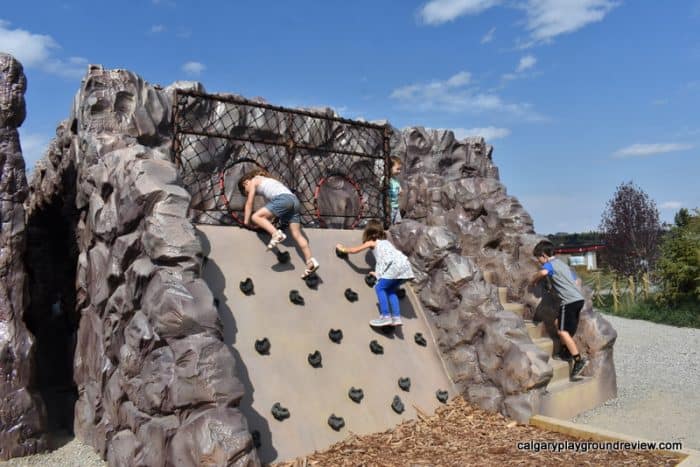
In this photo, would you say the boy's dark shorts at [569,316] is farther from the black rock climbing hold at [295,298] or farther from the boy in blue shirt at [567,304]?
the black rock climbing hold at [295,298]

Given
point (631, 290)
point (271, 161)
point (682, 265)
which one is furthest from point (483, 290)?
point (631, 290)

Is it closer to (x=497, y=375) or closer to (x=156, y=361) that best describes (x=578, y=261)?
(x=497, y=375)

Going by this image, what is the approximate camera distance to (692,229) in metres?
14.1

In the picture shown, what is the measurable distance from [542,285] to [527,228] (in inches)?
36.8

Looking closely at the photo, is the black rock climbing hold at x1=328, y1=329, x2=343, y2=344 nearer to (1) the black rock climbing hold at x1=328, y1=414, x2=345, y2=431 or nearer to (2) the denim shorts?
(1) the black rock climbing hold at x1=328, y1=414, x2=345, y2=431

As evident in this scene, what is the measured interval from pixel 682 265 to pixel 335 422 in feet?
38.4

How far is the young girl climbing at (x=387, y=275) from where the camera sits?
5551 millimetres

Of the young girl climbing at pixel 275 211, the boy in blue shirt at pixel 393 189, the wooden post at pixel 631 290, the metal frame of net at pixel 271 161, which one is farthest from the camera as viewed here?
the wooden post at pixel 631 290

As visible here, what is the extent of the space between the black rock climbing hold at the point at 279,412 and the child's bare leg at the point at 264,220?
1615mm

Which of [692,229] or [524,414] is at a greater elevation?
[692,229]

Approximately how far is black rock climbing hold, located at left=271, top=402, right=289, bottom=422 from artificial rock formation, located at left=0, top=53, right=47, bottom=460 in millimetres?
2181

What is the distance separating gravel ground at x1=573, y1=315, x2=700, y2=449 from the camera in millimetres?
5512

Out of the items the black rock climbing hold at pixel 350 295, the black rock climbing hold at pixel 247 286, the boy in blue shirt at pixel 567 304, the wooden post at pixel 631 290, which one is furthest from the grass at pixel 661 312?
the black rock climbing hold at pixel 247 286

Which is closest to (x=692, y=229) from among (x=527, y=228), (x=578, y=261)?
(x=527, y=228)
